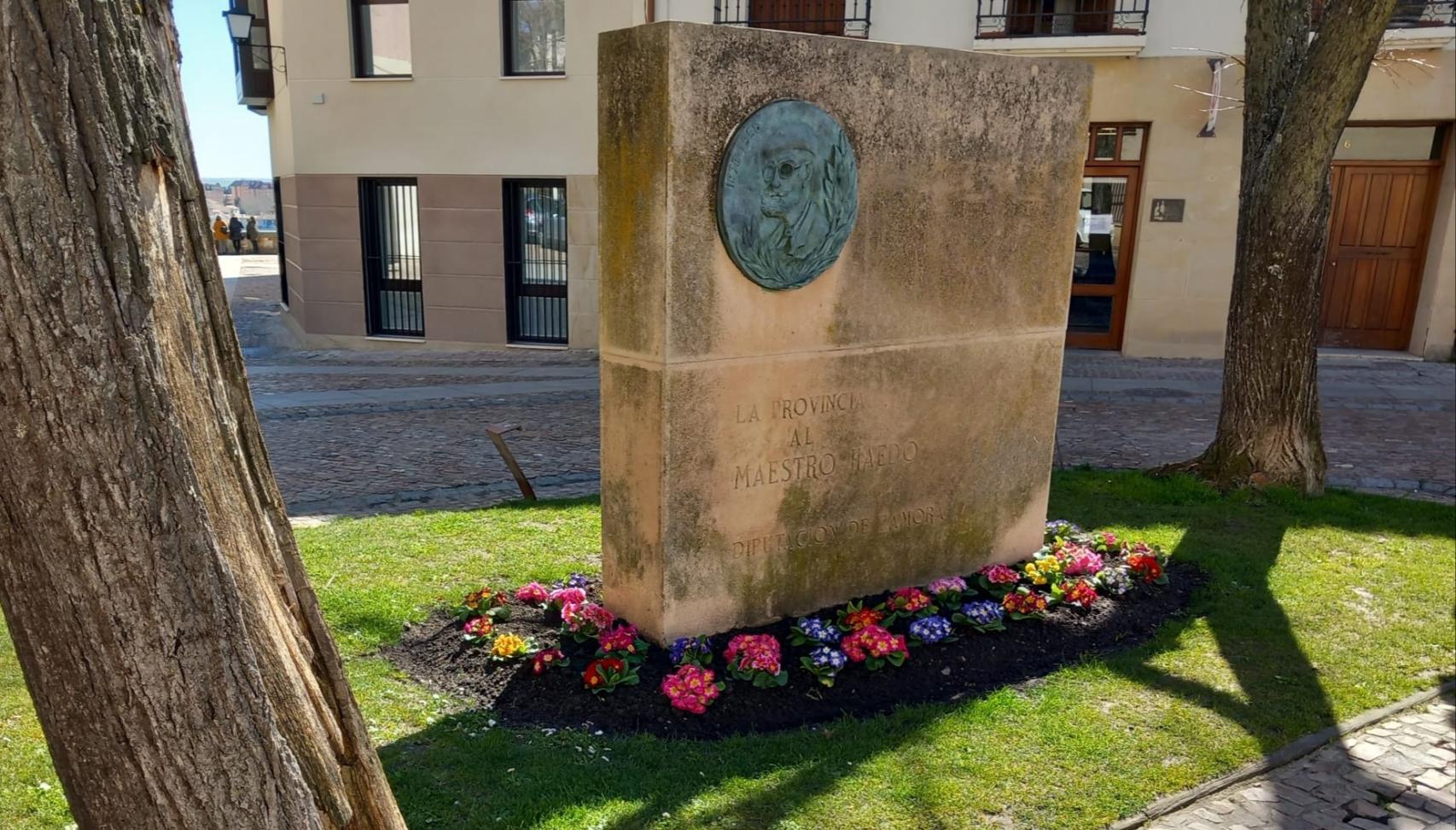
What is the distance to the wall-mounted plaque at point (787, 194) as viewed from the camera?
4523 mm

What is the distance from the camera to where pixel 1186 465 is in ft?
27.4

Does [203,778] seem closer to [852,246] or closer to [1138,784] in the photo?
[1138,784]

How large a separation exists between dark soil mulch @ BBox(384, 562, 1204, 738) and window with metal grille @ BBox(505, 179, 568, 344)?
34.5 feet

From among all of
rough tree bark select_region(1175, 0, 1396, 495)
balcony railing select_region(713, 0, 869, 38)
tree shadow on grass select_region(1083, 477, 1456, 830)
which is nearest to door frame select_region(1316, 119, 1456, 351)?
balcony railing select_region(713, 0, 869, 38)

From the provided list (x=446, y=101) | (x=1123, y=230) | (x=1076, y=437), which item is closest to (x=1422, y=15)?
(x=1123, y=230)

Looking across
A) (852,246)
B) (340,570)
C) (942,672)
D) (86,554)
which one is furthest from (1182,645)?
(86,554)

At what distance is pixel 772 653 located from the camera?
470 centimetres

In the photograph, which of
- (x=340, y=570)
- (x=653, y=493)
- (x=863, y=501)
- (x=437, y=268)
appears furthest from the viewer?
(x=437, y=268)

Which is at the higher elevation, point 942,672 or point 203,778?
Answer: point 203,778

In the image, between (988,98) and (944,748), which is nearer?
(944,748)

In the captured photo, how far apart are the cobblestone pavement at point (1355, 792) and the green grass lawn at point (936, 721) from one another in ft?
0.49

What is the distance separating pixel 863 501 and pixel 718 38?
241 centimetres

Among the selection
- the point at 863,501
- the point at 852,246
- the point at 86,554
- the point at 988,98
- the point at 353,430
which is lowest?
the point at 353,430

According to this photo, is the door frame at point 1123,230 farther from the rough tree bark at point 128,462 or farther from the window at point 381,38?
the rough tree bark at point 128,462
